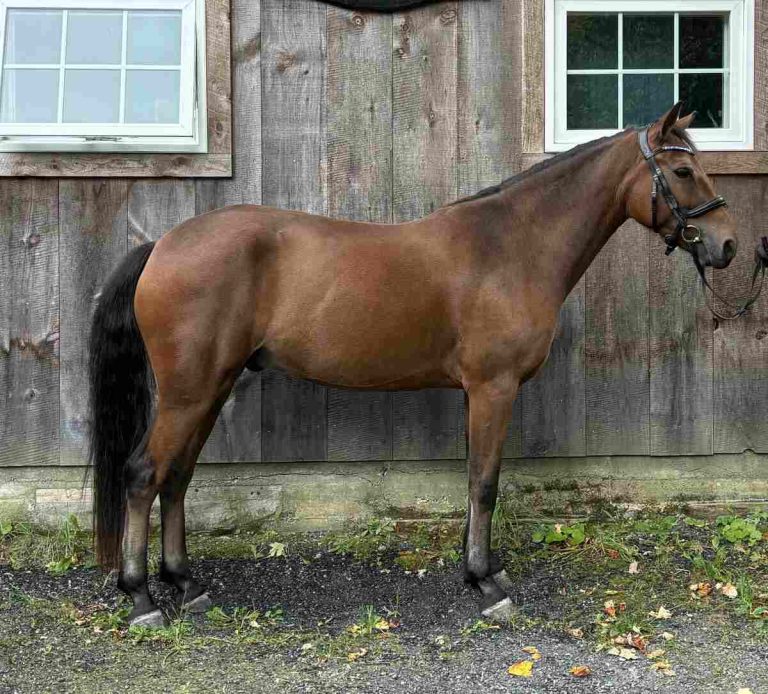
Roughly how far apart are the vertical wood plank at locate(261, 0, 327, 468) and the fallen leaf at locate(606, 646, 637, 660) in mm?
2047

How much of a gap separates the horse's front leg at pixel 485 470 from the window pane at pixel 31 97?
2.74 meters

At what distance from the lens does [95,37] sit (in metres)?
4.35

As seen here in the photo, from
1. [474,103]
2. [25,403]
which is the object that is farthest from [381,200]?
[25,403]

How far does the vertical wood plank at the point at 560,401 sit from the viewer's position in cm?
458

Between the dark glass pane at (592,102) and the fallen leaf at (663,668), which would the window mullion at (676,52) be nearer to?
the dark glass pane at (592,102)

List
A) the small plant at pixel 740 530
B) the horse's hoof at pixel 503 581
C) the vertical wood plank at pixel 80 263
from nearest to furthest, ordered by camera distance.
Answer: the horse's hoof at pixel 503 581, the small plant at pixel 740 530, the vertical wood plank at pixel 80 263

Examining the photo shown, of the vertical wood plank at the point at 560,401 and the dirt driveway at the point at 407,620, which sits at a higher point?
the vertical wood plank at the point at 560,401

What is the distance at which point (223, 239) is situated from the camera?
3.49 metres

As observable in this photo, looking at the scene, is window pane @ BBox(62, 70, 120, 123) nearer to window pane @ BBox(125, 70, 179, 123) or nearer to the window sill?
window pane @ BBox(125, 70, 179, 123)

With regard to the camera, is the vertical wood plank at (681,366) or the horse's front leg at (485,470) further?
the vertical wood plank at (681,366)

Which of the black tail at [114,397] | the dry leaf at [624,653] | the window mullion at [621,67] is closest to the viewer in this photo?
the dry leaf at [624,653]

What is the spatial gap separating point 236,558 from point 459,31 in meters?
3.13

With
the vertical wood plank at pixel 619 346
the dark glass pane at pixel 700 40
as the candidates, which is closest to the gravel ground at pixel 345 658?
the vertical wood plank at pixel 619 346

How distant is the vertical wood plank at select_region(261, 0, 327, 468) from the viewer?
441cm
